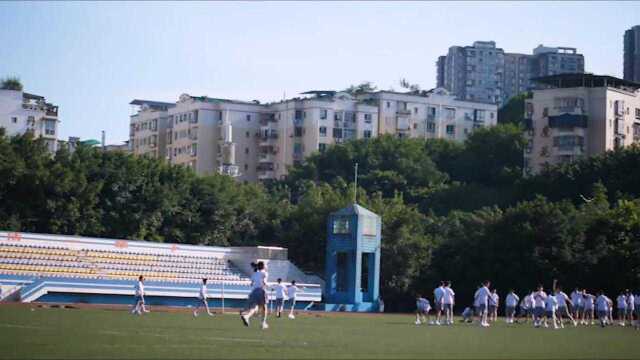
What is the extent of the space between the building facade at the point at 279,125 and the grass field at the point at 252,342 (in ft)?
339

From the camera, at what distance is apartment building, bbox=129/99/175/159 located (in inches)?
5792

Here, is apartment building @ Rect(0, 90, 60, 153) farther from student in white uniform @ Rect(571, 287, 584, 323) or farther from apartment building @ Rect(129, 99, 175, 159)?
student in white uniform @ Rect(571, 287, 584, 323)

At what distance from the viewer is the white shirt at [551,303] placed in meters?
45.6

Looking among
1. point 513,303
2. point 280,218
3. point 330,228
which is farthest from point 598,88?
point 513,303

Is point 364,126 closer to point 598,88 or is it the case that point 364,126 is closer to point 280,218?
point 598,88

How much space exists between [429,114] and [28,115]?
52.4 m

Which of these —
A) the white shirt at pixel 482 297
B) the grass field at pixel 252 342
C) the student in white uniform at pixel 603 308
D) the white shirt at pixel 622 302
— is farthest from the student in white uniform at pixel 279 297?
the white shirt at pixel 622 302

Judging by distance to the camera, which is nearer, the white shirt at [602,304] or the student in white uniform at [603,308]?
the student in white uniform at [603,308]

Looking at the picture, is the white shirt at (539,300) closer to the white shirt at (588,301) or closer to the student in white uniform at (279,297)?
the white shirt at (588,301)

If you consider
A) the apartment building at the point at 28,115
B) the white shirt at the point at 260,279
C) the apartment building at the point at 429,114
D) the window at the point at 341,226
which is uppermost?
the apartment building at the point at 429,114

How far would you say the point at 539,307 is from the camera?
1778 inches

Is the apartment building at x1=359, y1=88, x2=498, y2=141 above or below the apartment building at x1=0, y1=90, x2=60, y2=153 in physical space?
above

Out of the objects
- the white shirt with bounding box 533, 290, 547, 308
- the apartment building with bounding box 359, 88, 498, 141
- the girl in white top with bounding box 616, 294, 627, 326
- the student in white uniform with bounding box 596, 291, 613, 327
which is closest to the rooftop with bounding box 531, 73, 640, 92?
the apartment building with bounding box 359, 88, 498, 141

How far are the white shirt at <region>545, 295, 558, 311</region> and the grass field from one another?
39.7 ft
